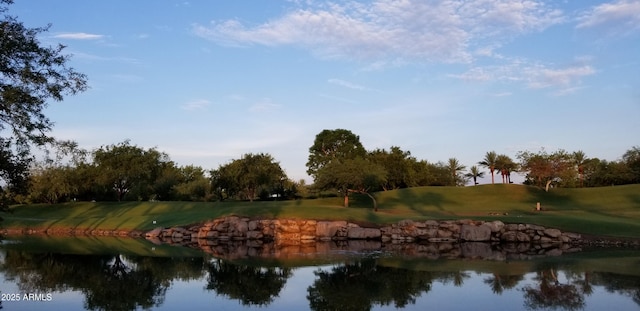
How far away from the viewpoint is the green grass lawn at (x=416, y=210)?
38.8m

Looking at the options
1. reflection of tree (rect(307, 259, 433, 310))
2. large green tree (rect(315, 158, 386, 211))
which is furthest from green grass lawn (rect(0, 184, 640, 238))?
reflection of tree (rect(307, 259, 433, 310))

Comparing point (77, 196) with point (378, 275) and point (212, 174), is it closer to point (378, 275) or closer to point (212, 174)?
point (212, 174)

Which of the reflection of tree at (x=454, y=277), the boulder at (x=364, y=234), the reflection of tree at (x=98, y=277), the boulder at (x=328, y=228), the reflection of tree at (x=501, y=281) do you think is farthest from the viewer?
the boulder at (x=328, y=228)

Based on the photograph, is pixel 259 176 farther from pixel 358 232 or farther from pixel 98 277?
pixel 98 277

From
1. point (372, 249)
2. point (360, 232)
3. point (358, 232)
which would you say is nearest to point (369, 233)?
point (360, 232)

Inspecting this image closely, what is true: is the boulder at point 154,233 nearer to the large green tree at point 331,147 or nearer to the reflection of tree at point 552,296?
the reflection of tree at point 552,296

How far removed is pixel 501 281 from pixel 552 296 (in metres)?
2.79

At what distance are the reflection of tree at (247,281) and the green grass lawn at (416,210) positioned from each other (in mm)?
17235

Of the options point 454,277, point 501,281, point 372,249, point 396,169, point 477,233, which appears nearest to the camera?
point 501,281

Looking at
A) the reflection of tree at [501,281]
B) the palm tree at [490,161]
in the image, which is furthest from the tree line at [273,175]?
the reflection of tree at [501,281]

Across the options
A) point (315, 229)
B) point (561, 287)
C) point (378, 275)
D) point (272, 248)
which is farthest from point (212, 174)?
point (561, 287)

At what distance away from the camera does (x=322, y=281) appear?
17906 millimetres

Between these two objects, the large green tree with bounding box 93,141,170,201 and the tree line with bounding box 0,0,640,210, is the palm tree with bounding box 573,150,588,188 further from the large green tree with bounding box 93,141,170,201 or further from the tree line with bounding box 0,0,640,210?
the large green tree with bounding box 93,141,170,201

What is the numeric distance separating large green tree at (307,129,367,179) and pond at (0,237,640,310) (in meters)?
77.8
